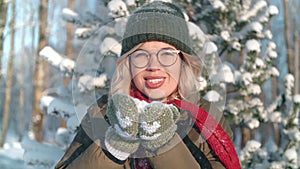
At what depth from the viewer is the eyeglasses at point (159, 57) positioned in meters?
1.41

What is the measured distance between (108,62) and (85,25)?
2.47 metres

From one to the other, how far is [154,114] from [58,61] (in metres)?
3.39

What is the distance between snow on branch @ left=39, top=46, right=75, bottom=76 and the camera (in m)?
4.37

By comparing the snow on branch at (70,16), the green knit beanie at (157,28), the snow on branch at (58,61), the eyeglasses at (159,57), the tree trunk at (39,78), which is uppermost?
the green knit beanie at (157,28)

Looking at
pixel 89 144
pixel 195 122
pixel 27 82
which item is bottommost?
pixel 27 82

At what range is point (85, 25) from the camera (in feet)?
15.0

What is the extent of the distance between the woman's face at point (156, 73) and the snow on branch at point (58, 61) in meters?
2.92

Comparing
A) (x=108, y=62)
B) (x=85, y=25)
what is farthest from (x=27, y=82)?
(x=108, y=62)

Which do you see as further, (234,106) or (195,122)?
(234,106)

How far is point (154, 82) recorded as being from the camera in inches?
58.8

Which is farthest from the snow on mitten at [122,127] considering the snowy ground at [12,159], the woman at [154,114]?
the snowy ground at [12,159]

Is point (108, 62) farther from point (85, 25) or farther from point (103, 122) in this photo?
point (85, 25)

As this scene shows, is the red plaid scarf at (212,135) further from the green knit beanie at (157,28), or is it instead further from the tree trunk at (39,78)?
the tree trunk at (39,78)

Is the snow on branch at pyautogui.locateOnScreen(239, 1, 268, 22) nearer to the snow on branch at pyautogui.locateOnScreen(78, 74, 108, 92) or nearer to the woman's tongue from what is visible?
the snow on branch at pyautogui.locateOnScreen(78, 74, 108, 92)
